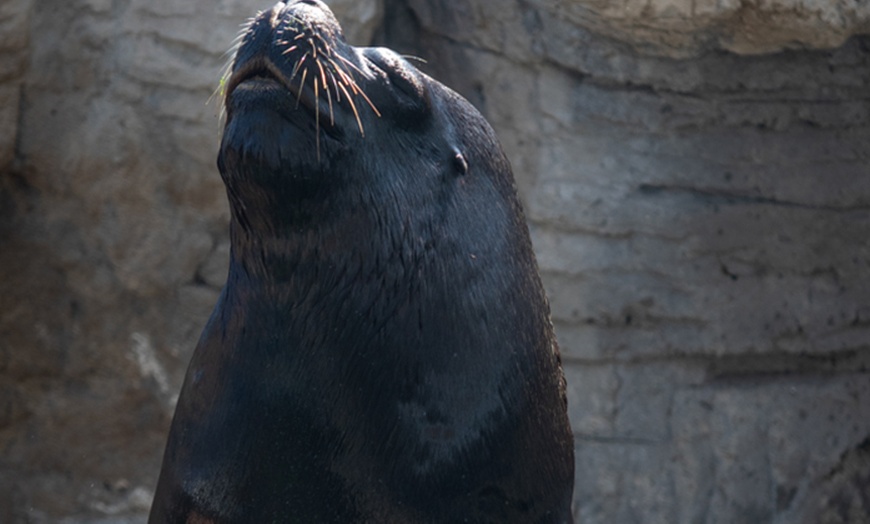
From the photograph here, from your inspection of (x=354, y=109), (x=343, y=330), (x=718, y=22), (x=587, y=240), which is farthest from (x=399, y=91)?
(x=587, y=240)

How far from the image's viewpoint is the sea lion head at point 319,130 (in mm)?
2203

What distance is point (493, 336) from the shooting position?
238 centimetres

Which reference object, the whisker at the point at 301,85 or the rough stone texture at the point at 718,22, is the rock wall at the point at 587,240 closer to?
the rough stone texture at the point at 718,22

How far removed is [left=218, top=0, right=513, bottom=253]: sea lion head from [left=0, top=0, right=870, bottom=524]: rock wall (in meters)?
2.40

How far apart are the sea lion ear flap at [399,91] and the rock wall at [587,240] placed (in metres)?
2.35

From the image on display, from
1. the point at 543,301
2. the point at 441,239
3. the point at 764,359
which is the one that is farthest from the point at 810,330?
the point at 441,239

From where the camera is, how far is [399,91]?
243 cm

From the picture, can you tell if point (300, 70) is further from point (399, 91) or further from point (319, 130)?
point (399, 91)

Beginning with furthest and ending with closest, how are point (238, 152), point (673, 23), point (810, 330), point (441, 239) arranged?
1. point (810, 330)
2. point (673, 23)
3. point (441, 239)
4. point (238, 152)

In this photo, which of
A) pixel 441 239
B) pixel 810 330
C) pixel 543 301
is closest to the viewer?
pixel 441 239

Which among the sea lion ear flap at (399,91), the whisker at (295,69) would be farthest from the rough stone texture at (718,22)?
the whisker at (295,69)

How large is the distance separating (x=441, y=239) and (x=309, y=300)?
296 millimetres

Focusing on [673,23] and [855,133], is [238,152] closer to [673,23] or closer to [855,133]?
[673,23]

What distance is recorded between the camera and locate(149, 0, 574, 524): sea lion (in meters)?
2.25
